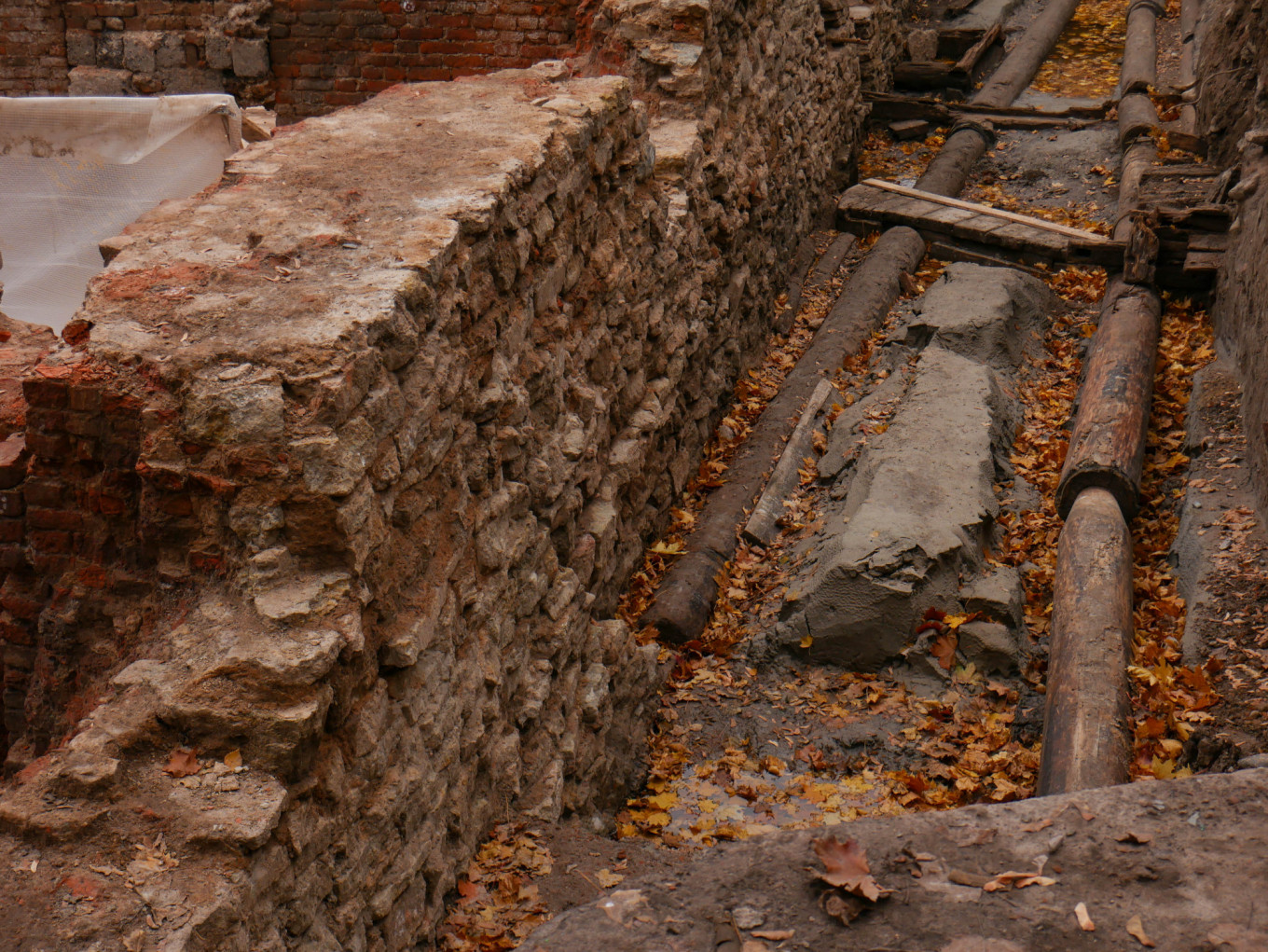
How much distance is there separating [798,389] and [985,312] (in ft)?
4.68

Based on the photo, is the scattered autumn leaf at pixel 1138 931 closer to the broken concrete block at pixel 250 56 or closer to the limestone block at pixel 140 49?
the broken concrete block at pixel 250 56

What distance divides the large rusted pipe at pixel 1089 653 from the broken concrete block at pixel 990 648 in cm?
18

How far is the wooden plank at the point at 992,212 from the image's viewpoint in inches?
345

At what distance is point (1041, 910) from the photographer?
233 cm

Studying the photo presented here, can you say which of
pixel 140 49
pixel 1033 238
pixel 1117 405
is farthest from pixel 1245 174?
pixel 140 49

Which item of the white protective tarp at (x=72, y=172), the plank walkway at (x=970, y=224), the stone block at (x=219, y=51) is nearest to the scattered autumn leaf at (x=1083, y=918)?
the white protective tarp at (x=72, y=172)

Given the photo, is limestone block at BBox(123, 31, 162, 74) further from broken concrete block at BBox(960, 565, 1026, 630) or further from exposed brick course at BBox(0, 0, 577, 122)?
broken concrete block at BBox(960, 565, 1026, 630)

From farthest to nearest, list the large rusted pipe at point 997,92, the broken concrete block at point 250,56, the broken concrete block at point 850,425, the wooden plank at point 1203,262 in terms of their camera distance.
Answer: the large rusted pipe at point 997,92
the broken concrete block at point 250,56
the wooden plank at point 1203,262
the broken concrete block at point 850,425

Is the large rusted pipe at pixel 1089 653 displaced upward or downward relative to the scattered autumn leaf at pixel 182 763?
downward

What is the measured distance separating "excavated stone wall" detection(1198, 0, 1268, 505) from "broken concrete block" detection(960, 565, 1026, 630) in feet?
4.29

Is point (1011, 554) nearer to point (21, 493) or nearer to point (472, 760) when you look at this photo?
point (472, 760)

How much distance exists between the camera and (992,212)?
9258mm

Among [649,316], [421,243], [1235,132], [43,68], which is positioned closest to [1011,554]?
[649,316]

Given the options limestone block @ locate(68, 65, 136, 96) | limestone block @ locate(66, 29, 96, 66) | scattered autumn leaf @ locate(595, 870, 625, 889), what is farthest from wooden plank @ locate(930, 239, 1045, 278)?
limestone block @ locate(66, 29, 96, 66)
